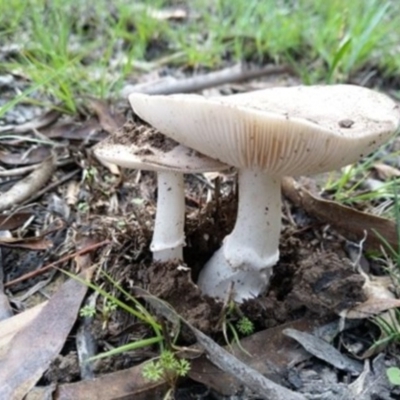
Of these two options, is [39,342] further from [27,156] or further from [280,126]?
[27,156]

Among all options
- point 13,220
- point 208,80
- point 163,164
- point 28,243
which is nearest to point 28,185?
point 13,220

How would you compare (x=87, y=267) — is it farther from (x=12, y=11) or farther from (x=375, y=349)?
(x=12, y=11)

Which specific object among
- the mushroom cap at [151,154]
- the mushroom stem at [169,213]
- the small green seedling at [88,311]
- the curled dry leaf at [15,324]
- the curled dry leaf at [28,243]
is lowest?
the curled dry leaf at [28,243]

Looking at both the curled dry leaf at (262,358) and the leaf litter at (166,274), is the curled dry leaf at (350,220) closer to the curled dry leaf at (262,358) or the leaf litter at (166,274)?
the leaf litter at (166,274)

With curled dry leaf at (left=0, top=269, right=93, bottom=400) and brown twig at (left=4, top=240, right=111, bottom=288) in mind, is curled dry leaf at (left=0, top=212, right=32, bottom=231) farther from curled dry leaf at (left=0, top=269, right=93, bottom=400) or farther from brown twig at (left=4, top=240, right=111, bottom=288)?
curled dry leaf at (left=0, top=269, right=93, bottom=400)

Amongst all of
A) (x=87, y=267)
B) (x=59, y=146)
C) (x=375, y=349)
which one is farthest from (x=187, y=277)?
(x=59, y=146)

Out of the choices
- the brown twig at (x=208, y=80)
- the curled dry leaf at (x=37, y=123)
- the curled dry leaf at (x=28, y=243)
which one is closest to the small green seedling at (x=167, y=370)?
the curled dry leaf at (x=28, y=243)

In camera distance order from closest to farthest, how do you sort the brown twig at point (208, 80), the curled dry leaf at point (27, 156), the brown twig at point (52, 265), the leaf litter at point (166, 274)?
the leaf litter at point (166, 274)
the brown twig at point (52, 265)
the curled dry leaf at point (27, 156)
the brown twig at point (208, 80)

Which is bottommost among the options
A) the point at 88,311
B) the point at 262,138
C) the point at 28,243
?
the point at 28,243
